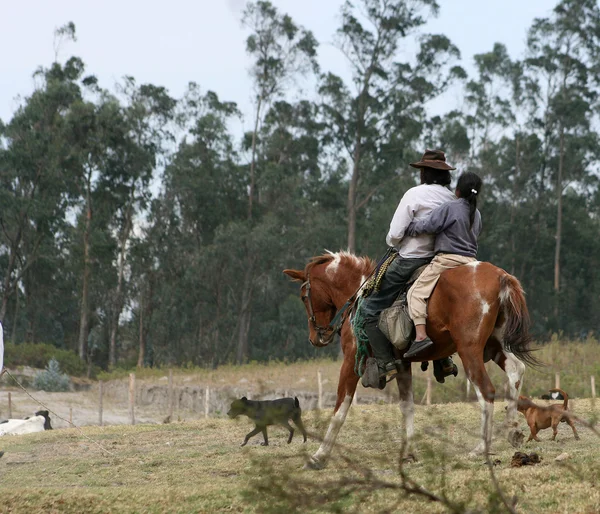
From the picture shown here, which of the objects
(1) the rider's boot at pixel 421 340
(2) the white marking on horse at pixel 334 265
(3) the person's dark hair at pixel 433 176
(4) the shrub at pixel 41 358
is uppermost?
(3) the person's dark hair at pixel 433 176

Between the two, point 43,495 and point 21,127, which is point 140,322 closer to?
point 21,127

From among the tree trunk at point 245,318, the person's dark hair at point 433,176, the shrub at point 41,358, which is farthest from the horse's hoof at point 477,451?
the tree trunk at point 245,318

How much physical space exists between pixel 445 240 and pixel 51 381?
110ft

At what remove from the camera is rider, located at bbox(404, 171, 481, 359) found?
7.75 metres

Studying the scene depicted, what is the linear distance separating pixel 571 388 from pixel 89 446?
1252 centimetres

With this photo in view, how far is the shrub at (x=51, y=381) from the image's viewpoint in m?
38.7

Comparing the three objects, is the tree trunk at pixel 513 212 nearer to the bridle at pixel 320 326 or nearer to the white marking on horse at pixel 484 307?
the bridle at pixel 320 326

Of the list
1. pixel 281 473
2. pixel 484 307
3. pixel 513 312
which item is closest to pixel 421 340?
pixel 484 307

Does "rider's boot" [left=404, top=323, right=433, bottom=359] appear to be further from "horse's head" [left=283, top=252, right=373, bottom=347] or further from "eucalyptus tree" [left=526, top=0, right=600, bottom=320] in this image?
"eucalyptus tree" [left=526, top=0, right=600, bottom=320]

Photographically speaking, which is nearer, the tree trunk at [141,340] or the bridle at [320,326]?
the bridle at [320,326]

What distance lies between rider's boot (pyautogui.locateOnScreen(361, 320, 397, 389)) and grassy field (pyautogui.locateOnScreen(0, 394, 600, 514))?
0.48 m

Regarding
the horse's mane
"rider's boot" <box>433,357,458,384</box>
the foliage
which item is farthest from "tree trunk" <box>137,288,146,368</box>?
"rider's boot" <box>433,357,458,384</box>

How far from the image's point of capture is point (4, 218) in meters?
49.3

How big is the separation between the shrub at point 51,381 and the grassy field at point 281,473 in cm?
2652
